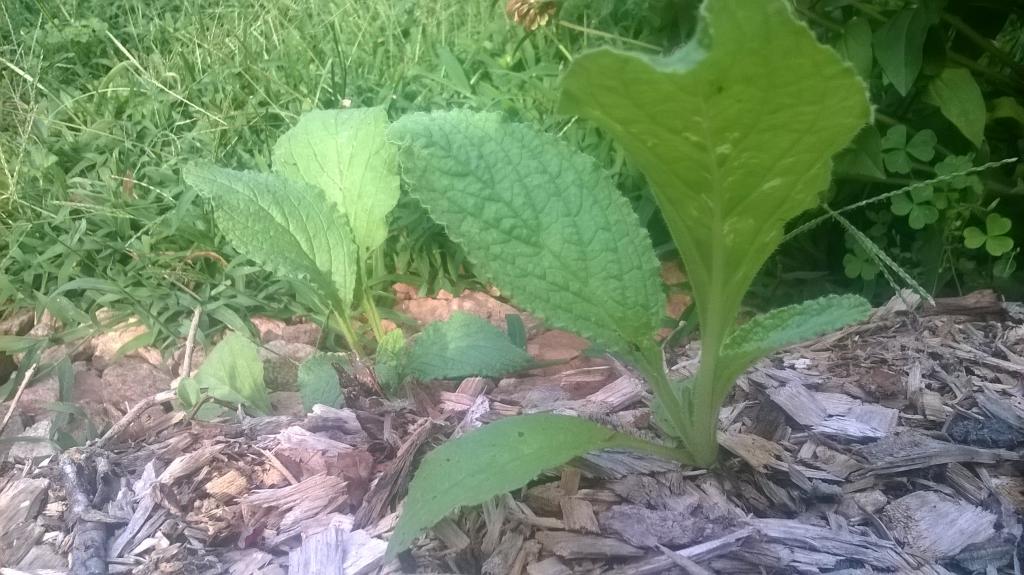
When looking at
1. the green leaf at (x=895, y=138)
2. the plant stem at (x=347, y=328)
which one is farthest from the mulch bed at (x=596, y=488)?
the green leaf at (x=895, y=138)

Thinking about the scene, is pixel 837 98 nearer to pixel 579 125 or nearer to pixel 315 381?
pixel 315 381

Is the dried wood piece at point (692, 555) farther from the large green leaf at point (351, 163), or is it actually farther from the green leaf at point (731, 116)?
the large green leaf at point (351, 163)

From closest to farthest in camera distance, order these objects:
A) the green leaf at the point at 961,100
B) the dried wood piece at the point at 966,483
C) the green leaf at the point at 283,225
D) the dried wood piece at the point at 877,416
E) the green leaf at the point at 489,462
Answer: the green leaf at the point at 489,462, the dried wood piece at the point at 966,483, the dried wood piece at the point at 877,416, the green leaf at the point at 283,225, the green leaf at the point at 961,100

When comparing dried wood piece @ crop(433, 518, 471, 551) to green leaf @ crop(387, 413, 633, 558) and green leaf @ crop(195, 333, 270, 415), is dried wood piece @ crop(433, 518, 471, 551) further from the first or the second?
green leaf @ crop(195, 333, 270, 415)

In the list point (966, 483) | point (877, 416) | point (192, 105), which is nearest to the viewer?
point (966, 483)

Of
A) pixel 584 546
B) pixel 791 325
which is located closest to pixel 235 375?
pixel 584 546

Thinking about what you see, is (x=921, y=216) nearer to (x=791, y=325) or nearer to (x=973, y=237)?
(x=973, y=237)

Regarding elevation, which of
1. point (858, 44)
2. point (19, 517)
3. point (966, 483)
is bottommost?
point (19, 517)
